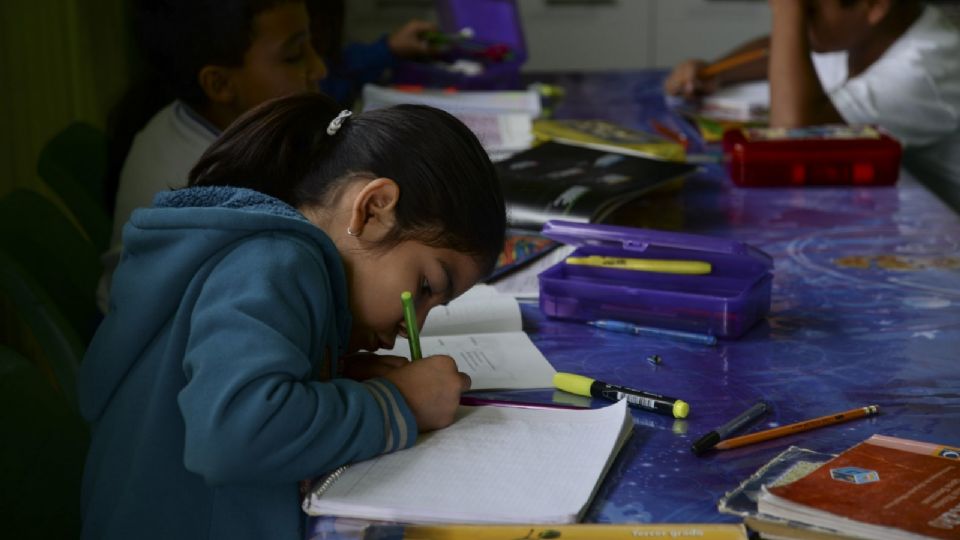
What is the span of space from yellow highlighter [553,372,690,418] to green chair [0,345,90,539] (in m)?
0.49

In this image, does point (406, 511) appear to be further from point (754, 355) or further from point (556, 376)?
point (754, 355)

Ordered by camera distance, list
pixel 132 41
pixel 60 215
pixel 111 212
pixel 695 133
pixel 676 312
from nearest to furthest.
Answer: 1. pixel 676 312
2. pixel 60 215
3. pixel 111 212
4. pixel 695 133
5. pixel 132 41

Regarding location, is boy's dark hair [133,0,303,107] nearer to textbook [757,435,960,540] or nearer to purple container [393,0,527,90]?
purple container [393,0,527,90]

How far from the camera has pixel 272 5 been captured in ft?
6.61

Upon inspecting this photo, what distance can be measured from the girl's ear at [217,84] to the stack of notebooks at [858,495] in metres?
1.32

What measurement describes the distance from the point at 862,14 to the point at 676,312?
1.43 m

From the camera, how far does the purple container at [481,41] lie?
295cm

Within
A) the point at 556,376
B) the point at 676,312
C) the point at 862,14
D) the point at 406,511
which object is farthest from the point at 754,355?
the point at 862,14

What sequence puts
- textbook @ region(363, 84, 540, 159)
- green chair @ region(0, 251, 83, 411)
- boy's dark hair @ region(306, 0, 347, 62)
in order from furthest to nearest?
1. boy's dark hair @ region(306, 0, 347, 62)
2. textbook @ region(363, 84, 540, 159)
3. green chair @ region(0, 251, 83, 411)

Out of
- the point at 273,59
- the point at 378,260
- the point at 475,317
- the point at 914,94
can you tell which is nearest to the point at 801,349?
the point at 475,317

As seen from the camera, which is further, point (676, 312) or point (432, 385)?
point (676, 312)

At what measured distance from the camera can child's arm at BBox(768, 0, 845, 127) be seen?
7.69ft

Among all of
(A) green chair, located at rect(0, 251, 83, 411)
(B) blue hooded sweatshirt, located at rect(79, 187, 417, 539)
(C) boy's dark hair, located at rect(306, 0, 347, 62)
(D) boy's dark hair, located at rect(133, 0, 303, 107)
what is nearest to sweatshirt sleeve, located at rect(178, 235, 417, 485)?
(B) blue hooded sweatshirt, located at rect(79, 187, 417, 539)

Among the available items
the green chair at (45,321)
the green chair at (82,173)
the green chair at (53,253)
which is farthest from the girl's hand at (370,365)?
the green chair at (82,173)
